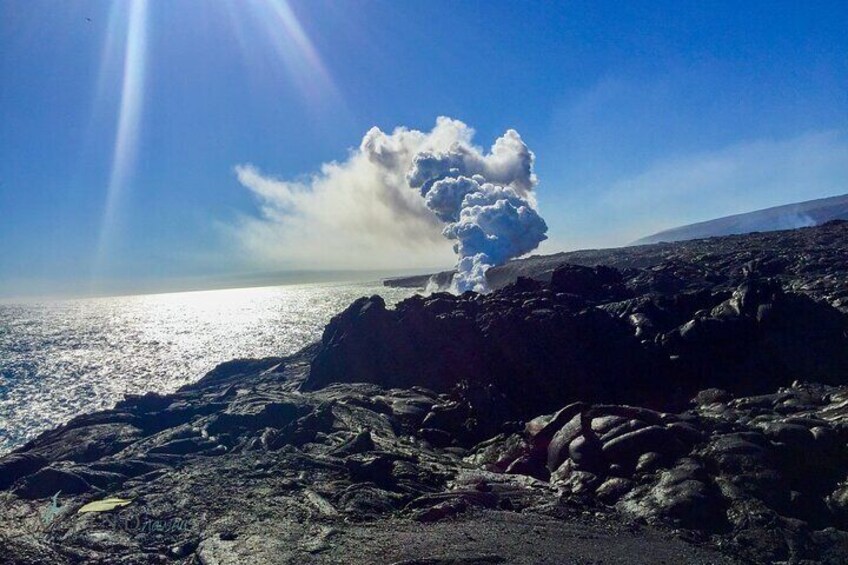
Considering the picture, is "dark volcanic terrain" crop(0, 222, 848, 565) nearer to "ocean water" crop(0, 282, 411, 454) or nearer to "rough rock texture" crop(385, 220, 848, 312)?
"rough rock texture" crop(385, 220, 848, 312)

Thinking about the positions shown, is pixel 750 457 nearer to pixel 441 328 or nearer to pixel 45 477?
pixel 441 328

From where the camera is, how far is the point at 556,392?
3528 centimetres

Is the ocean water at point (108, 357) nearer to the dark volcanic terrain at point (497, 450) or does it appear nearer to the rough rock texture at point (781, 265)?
the dark volcanic terrain at point (497, 450)

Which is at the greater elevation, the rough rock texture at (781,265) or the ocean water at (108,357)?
the rough rock texture at (781,265)

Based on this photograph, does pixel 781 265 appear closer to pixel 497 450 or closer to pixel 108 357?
pixel 497 450

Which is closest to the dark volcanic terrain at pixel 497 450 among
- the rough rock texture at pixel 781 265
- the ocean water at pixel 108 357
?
the rough rock texture at pixel 781 265

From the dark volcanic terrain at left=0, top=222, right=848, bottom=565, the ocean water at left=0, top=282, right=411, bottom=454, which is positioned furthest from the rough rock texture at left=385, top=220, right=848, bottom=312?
the ocean water at left=0, top=282, right=411, bottom=454

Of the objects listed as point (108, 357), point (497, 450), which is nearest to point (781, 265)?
point (497, 450)

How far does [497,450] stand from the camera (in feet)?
94.3

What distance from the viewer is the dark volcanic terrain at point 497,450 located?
18312mm

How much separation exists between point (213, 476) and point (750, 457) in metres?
23.1

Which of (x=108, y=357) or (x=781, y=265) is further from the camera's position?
(x=108, y=357)

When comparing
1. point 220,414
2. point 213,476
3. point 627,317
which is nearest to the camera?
point 213,476

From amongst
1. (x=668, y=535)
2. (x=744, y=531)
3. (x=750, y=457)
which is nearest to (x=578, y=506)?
(x=668, y=535)
